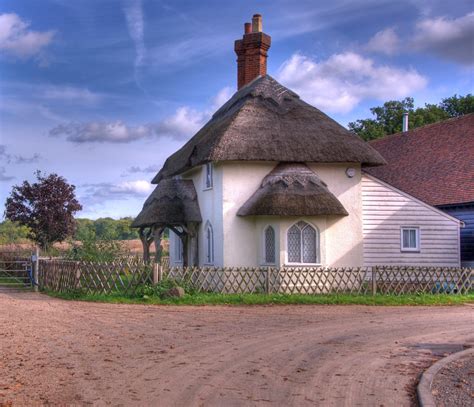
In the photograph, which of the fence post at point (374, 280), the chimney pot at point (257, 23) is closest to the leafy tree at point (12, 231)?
the chimney pot at point (257, 23)

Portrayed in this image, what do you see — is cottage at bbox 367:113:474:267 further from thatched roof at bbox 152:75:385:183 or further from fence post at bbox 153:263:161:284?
fence post at bbox 153:263:161:284

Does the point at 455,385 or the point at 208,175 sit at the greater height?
the point at 208,175

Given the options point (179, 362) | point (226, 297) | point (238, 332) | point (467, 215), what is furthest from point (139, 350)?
point (467, 215)

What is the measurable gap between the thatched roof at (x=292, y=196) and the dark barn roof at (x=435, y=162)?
7727 millimetres

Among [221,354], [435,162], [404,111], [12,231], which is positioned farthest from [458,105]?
[12,231]

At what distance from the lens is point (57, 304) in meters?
21.5

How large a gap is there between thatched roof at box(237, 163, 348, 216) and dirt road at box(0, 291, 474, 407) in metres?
4.96

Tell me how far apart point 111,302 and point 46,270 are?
7.33m

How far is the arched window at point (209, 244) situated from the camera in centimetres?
2666

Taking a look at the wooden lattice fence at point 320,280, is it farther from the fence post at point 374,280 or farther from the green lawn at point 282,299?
the green lawn at point 282,299

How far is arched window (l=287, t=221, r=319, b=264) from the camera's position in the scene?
2475 centimetres

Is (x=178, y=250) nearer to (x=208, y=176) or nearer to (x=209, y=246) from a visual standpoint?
(x=209, y=246)

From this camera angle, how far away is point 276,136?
83.9ft

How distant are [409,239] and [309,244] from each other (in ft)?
16.1
